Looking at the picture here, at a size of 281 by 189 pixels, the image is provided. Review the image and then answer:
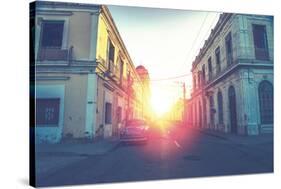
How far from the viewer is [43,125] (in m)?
5.51

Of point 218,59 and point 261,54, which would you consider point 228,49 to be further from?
point 261,54

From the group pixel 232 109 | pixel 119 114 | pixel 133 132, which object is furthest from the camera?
pixel 119 114

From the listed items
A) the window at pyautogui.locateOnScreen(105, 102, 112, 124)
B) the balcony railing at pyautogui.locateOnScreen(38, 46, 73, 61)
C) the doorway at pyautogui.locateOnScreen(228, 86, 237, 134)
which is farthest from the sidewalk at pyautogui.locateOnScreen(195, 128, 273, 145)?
the balcony railing at pyautogui.locateOnScreen(38, 46, 73, 61)

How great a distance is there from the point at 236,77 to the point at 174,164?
183 inches

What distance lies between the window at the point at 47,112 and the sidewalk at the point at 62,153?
57 centimetres

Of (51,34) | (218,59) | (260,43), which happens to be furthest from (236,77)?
(51,34)

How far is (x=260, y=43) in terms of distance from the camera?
7.28 metres

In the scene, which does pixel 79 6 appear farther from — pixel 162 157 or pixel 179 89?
pixel 162 157

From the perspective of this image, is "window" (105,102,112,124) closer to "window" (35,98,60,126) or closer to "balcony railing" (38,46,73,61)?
"window" (35,98,60,126)

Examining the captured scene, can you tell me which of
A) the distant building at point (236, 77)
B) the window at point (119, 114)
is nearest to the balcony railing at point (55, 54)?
the distant building at point (236, 77)

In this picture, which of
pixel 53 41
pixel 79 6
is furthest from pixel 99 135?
pixel 79 6

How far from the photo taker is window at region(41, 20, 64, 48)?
579 cm

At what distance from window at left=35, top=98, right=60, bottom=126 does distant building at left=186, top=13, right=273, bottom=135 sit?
14.4 ft

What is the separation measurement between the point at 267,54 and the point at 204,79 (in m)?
2.04
